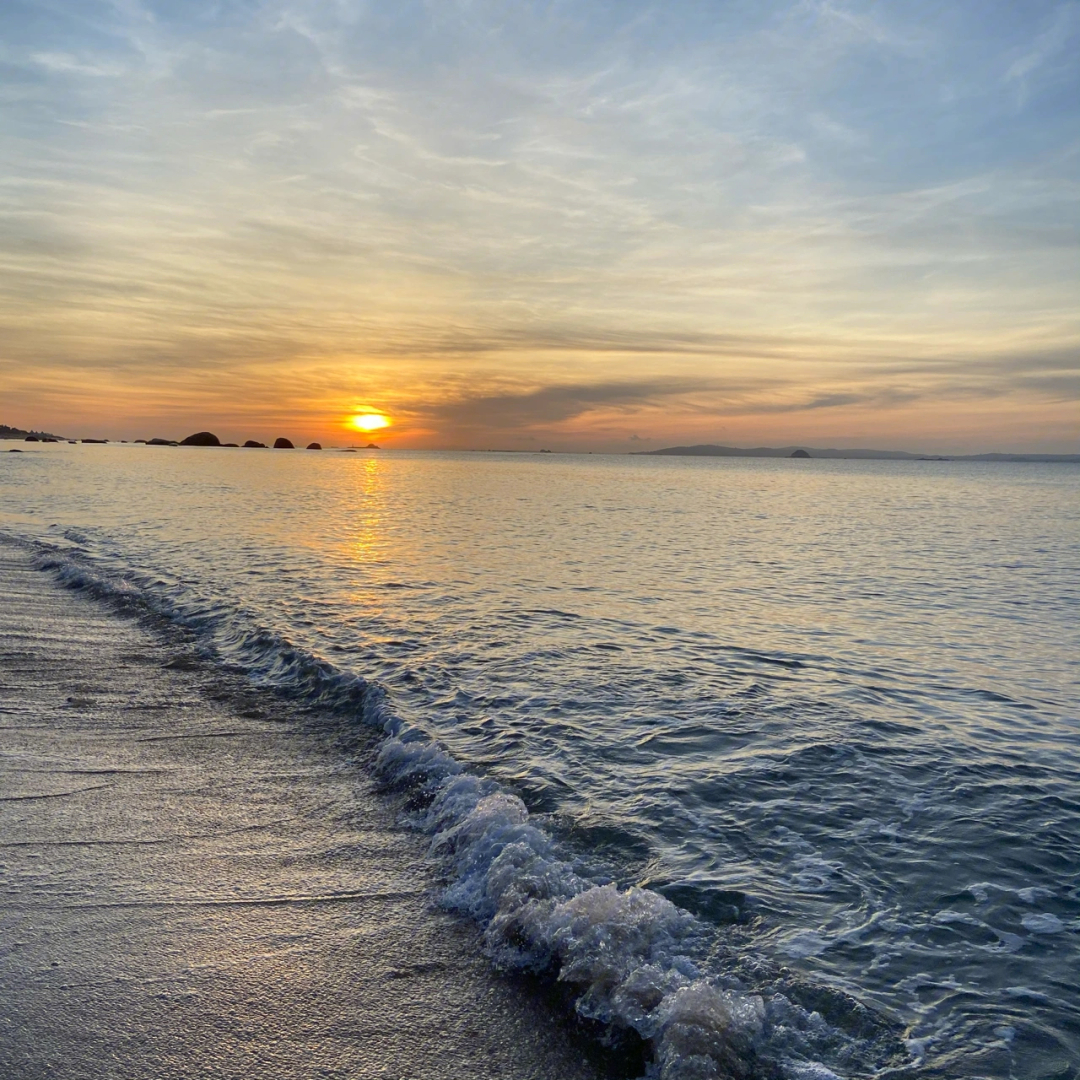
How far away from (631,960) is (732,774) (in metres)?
4.46

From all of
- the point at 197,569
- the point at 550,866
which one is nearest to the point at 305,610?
the point at 197,569

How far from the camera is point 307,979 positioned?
5.20 meters

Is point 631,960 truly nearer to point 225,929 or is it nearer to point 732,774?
point 225,929

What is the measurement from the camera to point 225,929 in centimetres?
567

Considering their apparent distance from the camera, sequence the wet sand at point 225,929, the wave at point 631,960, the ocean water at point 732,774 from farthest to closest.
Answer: the ocean water at point 732,774, the wave at point 631,960, the wet sand at point 225,929

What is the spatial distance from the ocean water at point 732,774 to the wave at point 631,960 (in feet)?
0.08

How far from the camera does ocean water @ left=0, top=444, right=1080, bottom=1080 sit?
18.0 ft

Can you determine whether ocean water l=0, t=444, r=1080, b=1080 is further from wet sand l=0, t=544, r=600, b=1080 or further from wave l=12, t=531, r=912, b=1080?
wet sand l=0, t=544, r=600, b=1080

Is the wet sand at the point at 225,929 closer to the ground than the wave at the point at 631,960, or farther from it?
farther from it

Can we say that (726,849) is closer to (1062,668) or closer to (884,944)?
(884,944)

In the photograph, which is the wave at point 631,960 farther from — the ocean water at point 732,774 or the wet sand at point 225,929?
the wet sand at point 225,929

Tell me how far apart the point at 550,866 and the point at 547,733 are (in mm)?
4056

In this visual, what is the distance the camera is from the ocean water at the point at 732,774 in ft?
18.0

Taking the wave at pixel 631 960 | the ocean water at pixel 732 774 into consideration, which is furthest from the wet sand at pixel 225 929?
the ocean water at pixel 732 774
